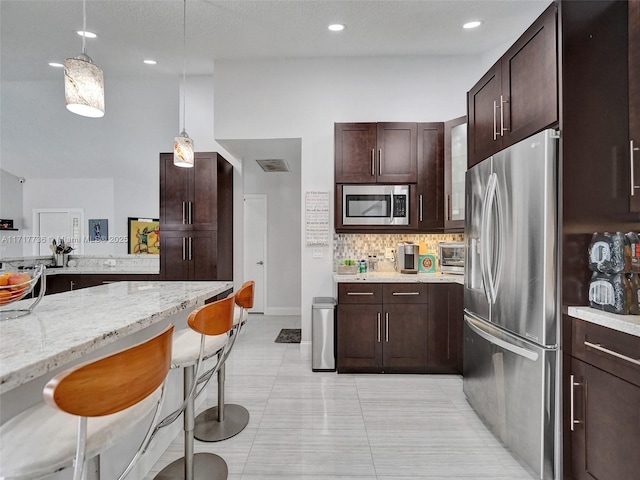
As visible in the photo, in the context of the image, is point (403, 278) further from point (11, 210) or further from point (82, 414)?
point (11, 210)

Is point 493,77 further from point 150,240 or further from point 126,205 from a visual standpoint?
point 126,205

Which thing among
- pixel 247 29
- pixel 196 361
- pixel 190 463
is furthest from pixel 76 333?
pixel 247 29

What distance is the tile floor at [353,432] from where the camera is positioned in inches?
71.6

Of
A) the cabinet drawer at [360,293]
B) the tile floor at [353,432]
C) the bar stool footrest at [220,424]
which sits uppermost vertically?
the cabinet drawer at [360,293]

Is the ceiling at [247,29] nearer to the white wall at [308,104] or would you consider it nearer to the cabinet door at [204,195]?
the white wall at [308,104]

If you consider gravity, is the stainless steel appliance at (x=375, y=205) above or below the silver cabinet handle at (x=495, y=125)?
below

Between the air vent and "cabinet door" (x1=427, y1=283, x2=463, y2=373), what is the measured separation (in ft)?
9.44

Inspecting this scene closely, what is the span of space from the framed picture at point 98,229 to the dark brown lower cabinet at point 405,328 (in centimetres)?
593

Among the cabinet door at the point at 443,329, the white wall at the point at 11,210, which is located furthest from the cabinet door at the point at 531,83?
the white wall at the point at 11,210

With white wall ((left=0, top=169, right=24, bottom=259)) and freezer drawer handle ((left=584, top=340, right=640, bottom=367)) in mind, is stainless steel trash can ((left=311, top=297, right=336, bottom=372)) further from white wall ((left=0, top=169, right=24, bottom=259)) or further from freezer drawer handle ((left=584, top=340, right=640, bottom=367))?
white wall ((left=0, top=169, right=24, bottom=259))

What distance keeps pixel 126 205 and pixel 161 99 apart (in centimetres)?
244

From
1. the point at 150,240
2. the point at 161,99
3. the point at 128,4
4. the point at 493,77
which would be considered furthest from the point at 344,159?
the point at 150,240

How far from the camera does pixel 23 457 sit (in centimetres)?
74

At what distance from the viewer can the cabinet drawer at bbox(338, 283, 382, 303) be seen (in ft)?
10.3
